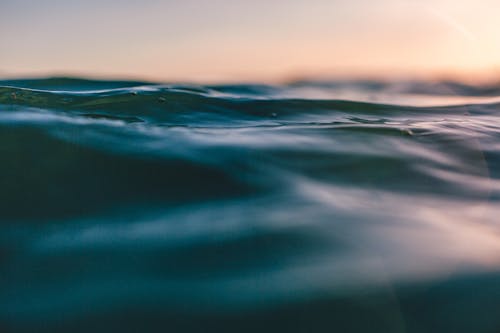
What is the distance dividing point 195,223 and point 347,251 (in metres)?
0.62

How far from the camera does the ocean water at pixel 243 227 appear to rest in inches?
59.4

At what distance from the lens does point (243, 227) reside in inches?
80.9

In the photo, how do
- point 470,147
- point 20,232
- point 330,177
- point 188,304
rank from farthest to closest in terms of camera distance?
point 470,147 < point 330,177 < point 20,232 < point 188,304

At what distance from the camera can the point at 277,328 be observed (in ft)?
4.66

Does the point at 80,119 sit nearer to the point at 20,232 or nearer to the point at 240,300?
the point at 20,232

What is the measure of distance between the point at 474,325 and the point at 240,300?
2.08 ft

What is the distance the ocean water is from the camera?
1.51m

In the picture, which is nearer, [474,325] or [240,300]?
[474,325]

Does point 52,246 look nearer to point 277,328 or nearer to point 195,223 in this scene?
point 195,223

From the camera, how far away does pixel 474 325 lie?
1432mm

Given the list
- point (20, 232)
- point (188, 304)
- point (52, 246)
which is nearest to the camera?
point (188, 304)

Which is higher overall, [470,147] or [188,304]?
[470,147]

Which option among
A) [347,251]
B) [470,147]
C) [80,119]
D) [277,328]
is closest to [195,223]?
[347,251]

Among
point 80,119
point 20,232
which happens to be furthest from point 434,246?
point 80,119
